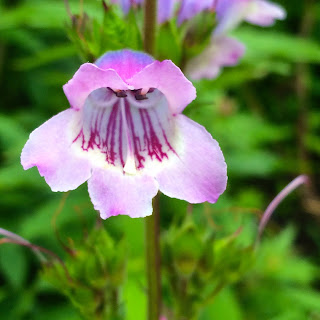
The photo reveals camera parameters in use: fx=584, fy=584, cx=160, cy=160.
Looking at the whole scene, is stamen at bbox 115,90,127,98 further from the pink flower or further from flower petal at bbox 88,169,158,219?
the pink flower

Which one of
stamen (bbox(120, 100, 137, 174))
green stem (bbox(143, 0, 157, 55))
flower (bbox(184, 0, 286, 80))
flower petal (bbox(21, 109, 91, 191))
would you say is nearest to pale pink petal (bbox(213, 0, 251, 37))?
flower (bbox(184, 0, 286, 80))

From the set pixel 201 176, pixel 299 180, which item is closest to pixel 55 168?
pixel 201 176

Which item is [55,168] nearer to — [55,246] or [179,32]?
[179,32]

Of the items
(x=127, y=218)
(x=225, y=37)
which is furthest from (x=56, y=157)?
(x=127, y=218)

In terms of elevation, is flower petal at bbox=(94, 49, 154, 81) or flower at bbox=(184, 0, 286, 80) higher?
flower petal at bbox=(94, 49, 154, 81)

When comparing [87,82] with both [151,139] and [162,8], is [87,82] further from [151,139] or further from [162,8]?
[162,8]

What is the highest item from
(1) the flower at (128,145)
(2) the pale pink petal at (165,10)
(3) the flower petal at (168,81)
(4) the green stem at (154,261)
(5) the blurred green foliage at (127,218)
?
(3) the flower petal at (168,81)

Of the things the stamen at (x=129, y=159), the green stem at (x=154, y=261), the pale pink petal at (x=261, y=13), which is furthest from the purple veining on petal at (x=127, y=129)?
the pale pink petal at (x=261, y=13)

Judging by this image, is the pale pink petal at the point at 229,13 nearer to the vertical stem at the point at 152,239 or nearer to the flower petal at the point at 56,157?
the vertical stem at the point at 152,239
